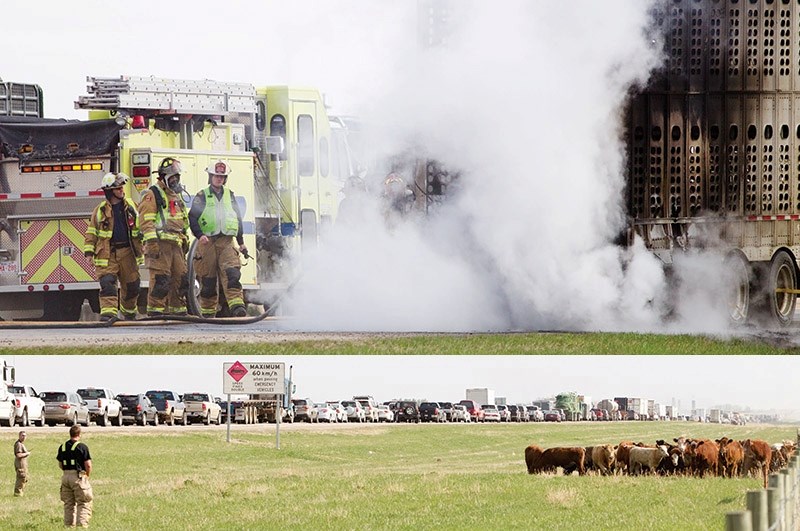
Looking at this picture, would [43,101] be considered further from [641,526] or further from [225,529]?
[641,526]

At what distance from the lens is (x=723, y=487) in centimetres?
1811

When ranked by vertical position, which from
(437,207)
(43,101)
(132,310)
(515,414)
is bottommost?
(515,414)

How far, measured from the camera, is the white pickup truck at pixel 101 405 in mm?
30297

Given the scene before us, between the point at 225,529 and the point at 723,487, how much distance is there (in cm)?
659

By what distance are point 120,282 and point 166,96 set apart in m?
1.98

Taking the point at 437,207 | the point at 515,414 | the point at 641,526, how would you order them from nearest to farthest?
the point at 641,526 → the point at 437,207 → the point at 515,414

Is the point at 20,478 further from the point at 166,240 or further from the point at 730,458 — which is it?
the point at 730,458

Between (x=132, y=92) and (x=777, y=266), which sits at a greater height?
(x=132, y=92)

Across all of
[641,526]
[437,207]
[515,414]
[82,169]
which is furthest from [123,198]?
[515,414]

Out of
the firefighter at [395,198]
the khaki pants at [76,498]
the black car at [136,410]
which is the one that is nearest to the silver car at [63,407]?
the black car at [136,410]

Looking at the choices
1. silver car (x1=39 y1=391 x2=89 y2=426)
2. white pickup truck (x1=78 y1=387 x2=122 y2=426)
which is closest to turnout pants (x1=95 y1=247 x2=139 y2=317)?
silver car (x1=39 y1=391 x2=89 y2=426)

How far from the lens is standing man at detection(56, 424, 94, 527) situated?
14.0m

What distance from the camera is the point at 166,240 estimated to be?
1647 cm

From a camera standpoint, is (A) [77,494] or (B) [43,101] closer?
(A) [77,494]
